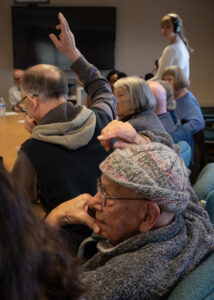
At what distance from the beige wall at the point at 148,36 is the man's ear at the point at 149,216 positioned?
6.25 metres

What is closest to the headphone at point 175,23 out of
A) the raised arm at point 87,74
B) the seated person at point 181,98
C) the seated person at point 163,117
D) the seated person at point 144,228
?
the seated person at point 181,98

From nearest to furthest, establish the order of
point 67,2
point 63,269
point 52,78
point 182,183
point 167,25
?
point 63,269
point 182,183
point 52,78
point 167,25
point 67,2

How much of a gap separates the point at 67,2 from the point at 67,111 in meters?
6.28

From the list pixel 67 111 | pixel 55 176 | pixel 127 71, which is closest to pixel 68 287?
pixel 55 176

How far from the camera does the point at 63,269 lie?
20.9 inches

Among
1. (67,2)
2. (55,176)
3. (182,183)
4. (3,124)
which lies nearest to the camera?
(182,183)

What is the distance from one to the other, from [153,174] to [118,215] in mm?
186

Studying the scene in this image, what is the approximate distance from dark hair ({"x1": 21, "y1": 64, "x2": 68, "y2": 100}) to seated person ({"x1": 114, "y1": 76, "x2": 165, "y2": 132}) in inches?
26.8

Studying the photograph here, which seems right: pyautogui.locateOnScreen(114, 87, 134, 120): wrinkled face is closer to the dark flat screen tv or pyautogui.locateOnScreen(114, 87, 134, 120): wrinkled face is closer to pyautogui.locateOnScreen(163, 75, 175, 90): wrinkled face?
pyautogui.locateOnScreen(163, 75, 175, 90): wrinkled face

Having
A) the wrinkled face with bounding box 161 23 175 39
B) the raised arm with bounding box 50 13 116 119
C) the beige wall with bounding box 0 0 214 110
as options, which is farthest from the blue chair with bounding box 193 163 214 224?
the beige wall with bounding box 0 0 214 110

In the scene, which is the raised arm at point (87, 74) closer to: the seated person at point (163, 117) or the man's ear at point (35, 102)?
the man's ear at point (35, 102)

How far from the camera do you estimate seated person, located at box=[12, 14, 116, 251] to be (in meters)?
1.51

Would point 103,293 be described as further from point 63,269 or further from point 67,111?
point 67,111

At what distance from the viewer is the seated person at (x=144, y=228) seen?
0.85 metres
